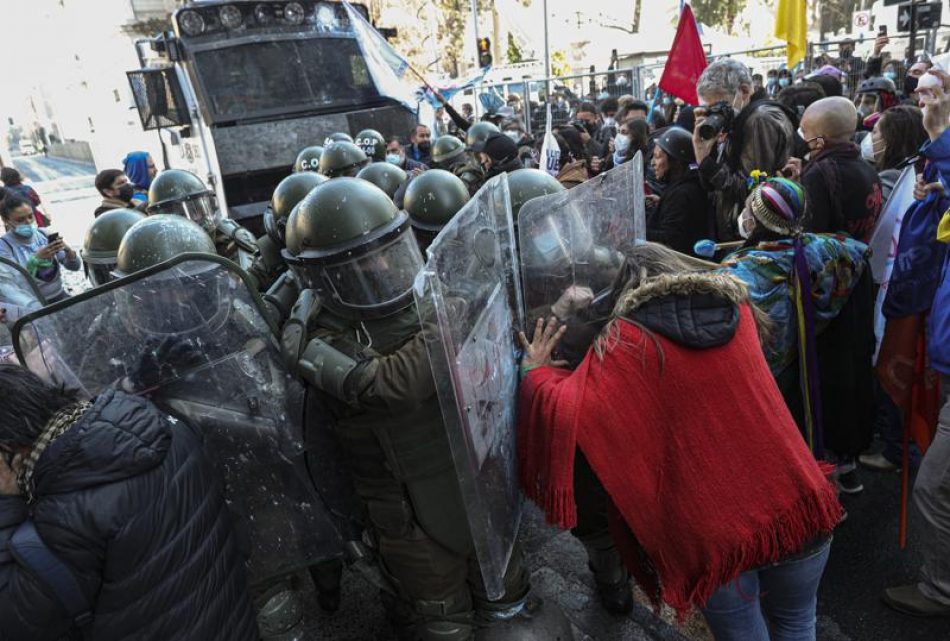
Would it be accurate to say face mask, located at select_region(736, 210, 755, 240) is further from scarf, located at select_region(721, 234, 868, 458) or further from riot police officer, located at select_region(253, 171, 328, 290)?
riot police officer, located at select_region(253, 171, 328, 290)

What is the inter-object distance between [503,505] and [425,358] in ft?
1.55

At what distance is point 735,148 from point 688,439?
8.76ft

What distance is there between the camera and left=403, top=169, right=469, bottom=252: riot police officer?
306 cm

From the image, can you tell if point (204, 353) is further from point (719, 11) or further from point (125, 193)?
point (719, 11)

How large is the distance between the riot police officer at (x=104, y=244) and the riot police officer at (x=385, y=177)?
4.41 ft

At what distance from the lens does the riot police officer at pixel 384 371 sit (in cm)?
187

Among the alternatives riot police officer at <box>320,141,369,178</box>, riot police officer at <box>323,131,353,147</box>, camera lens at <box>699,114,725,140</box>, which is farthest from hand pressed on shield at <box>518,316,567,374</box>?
riot police officer at <box>323,131,353,147</box>

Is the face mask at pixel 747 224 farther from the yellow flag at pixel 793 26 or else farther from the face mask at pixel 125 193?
the face mask at pixel 125 193

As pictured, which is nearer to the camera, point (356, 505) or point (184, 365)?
point (184, 365)

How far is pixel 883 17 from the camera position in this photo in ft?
65.0

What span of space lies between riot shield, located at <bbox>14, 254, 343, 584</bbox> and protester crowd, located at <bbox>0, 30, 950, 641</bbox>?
0.20 ft

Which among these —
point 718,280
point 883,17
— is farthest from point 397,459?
point 883,17

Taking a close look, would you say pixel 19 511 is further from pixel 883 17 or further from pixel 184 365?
pixel 883 17

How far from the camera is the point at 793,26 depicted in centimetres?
615
